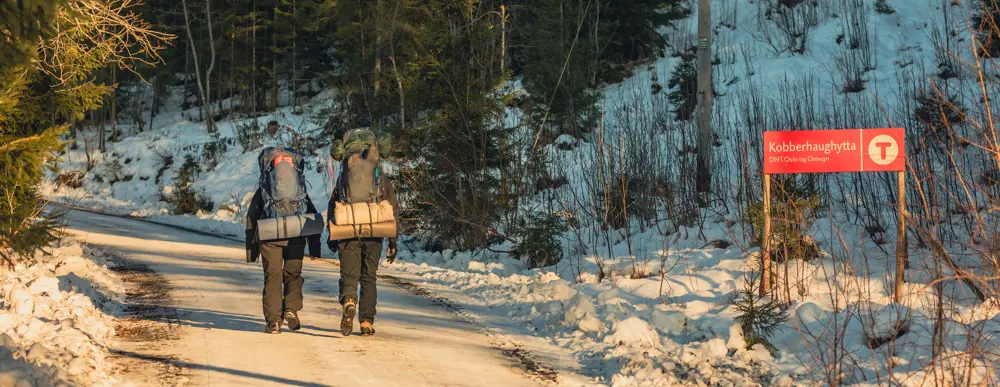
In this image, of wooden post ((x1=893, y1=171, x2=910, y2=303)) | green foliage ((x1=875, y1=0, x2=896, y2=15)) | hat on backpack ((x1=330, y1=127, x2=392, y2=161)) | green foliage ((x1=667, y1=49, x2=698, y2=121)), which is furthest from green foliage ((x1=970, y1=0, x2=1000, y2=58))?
green foliage ((x1=875, y1=0, x2=896, y2=15))

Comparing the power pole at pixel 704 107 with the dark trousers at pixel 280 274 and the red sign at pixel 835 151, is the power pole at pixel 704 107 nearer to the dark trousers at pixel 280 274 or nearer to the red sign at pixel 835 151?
the red sign at pixel 835 151

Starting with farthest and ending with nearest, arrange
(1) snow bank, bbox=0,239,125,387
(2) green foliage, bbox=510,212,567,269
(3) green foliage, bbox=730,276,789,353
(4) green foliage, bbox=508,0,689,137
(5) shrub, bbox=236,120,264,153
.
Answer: (5) shrub, bbox=236,120,264,153 → (4) green foliage, bbox=508,0,689,137 → (2) green foliage, bbox=510,212,567,269 → (3) green foliage, bbox=730,276,789,353 → (1) snow bank, bbox=0,239,125,387

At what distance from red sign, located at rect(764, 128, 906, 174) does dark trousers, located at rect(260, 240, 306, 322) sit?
485 centimetres

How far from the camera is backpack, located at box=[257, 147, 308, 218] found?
27.5 ft

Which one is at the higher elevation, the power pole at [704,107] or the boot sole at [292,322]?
the power pole at [704,107]

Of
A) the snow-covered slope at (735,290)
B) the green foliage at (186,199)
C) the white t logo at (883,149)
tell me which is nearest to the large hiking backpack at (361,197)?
the snow-covered slope at (735,290)

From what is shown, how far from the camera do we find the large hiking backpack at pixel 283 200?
8.30 meters

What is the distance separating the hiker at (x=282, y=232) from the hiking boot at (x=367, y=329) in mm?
655

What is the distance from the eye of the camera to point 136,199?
35406 millimetres

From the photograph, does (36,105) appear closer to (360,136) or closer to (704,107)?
(360,136)

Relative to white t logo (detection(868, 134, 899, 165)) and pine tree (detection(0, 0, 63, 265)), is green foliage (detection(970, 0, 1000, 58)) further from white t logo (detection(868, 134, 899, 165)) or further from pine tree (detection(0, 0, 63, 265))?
pine tree (detection(0, 0, 63, 265))

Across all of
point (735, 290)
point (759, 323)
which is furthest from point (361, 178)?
point (735, 290)

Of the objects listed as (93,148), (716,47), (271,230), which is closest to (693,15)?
(716,47)

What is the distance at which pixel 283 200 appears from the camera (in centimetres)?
841
